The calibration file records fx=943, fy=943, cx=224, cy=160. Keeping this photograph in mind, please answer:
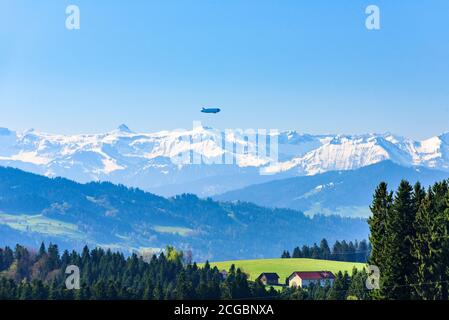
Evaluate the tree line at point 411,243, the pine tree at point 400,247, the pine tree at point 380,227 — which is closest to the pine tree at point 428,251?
the tree line at point 411,243

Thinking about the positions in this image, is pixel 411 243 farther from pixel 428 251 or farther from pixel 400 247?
pixel 428 251

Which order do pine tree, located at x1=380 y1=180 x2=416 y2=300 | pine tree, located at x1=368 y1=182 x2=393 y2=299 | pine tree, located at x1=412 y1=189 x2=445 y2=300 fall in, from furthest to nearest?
pine tree, located at x1=368 y1=182 x2=393 y2=299, pine tree, located at x1=380 y1=180 x2=416 y2=300, pine tree, located at x1=412 y1=189 x2=445 y2=300

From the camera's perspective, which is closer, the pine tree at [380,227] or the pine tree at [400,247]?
the pine tree at [400,247]

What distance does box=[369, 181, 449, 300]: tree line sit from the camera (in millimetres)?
89375

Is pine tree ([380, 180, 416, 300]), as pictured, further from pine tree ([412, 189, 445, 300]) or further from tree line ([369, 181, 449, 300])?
pine tree ([412, 189, 445, 300])

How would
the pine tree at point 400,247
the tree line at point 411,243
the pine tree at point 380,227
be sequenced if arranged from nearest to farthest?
the tree line at point 411,243
the pine tree at point 400,247
the pine tree at point 380,227

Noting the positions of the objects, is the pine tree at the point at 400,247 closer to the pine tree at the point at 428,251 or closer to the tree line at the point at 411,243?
the tree line at the point at 411,243

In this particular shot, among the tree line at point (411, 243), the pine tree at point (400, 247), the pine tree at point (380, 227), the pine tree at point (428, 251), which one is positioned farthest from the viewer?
the pine tree at point (380, 227)

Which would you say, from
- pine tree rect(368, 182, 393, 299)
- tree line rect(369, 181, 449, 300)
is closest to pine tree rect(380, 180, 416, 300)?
tree line rect(369, 181, 449, 300)

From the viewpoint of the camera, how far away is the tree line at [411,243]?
89.4 metres

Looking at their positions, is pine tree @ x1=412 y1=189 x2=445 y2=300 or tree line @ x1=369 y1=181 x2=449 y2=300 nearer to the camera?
pine tree @ x1=412 y1=189 x2=445 y2=300

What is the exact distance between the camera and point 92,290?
158 meters
